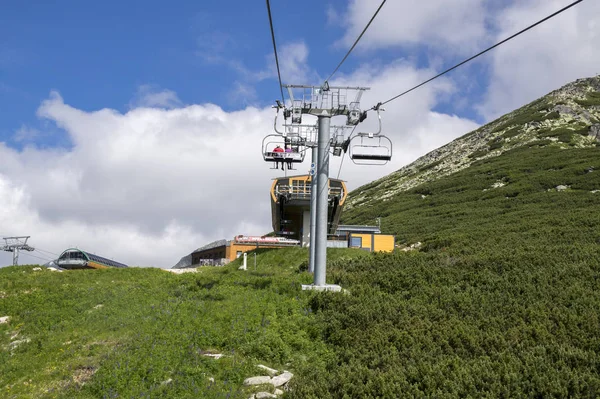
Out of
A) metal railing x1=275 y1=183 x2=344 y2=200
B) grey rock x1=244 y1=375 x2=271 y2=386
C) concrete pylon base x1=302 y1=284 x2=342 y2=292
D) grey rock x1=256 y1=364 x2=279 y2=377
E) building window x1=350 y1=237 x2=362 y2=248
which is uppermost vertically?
metal railing x1=275 y1=183 x2=344 y2=200

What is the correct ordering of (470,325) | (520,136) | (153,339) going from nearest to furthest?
(153,339), (470,325), (520,136)

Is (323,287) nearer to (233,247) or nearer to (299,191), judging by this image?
(299,191)

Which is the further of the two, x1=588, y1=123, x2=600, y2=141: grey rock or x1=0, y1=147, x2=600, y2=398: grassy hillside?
x1=588, y1=123, x2=600, y2=141: grey rock

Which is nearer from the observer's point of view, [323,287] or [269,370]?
[269,370]

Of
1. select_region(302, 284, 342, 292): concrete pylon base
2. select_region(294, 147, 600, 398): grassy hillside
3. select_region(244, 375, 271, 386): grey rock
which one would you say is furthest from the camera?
select_region(302, 284, 342, 292): concrete pylon base

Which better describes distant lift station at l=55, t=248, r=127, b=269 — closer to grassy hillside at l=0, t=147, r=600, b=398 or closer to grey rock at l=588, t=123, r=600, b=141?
grassy hillside at l=0, t=147, r=600, b=398

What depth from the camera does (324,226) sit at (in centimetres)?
1698

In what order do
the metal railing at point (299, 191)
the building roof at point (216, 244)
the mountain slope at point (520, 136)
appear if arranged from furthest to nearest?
the mountain slope at point (520, 136) → the building roof at point (216, 244) → the metal railing at point (299, 191)

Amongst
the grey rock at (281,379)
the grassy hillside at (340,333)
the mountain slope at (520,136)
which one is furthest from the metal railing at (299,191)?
the mountain slope at (520,136)

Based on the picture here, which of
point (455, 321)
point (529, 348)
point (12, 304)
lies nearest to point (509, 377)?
point (529, 348)

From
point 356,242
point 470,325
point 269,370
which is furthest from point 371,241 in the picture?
point 269,370

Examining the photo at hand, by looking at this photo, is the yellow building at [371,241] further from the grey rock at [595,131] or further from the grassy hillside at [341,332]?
the grey rock at [595,131]

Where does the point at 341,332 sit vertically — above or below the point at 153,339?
above

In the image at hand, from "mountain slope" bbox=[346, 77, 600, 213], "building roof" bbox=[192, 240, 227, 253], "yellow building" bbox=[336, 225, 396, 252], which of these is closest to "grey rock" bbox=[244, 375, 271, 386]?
"yellow building" bbox=[336, 225, 396, 252]
